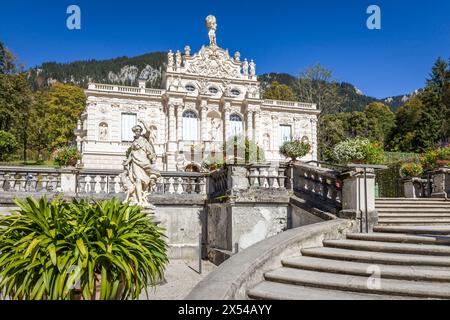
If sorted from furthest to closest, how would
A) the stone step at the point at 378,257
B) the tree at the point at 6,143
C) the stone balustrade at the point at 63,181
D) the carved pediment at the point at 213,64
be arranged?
the carved pediment at the point at 213,64 < the tree at the point at 6,143 < the stone balustrade at the point at 63,181 < the stone step at the point at 378,257

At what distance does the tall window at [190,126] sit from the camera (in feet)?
113

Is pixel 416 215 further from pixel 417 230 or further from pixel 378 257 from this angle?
A: pixel 378 257

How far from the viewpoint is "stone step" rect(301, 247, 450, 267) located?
4.36 meters

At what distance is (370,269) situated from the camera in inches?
168

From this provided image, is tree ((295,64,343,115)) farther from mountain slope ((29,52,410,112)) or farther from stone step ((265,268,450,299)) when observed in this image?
mountain slope ((29,52,410,112))

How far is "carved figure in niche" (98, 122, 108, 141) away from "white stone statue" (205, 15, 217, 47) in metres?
14.8

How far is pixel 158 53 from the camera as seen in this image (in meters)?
146

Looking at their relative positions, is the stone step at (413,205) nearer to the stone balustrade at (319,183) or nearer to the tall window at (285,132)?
the stone balustrade at (319,183)

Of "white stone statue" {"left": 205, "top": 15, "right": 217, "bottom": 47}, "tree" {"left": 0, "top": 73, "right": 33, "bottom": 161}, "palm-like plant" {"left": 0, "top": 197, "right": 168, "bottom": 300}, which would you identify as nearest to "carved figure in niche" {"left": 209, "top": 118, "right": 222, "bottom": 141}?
"white stone statue" {"left": 205, "top": 15, "right": 217, "bottom": 47}

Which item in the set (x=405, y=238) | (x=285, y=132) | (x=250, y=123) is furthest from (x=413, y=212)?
(x=285, y=132)

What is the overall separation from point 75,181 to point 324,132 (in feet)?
120

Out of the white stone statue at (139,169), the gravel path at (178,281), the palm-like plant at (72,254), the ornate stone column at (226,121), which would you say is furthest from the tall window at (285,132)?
Answer: the palm-like plant at (72,254)

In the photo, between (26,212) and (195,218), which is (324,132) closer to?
(195,218)

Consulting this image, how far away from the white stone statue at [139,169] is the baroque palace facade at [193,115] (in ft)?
75.5
